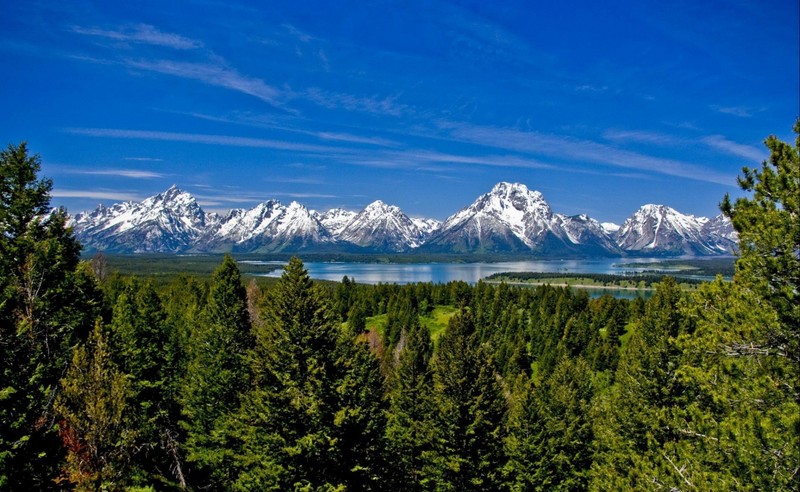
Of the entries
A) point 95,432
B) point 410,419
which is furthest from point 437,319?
point 95,432

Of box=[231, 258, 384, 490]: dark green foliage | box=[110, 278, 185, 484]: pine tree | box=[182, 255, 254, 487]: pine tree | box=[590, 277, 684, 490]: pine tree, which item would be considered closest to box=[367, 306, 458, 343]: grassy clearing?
box=[110, 278, 185, 484]: pine tree

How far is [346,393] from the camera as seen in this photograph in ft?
59.0

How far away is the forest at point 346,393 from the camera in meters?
11.1

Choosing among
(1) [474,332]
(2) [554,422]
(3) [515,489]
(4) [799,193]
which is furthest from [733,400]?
(2) [554,422]

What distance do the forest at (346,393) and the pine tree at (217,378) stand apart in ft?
0.37

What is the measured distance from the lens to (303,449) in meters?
17.3

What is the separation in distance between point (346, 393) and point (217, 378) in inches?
436

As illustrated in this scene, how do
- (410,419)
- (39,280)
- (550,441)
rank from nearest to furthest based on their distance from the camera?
(39,280), (550,441), (410,419)

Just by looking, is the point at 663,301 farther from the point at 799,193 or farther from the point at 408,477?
the point at 408,477

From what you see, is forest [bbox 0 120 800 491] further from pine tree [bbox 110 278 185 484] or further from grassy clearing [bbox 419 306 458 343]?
grassy clearing [bbox 419 306 458 343]

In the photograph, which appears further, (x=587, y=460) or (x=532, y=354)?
(x=532, y=354)

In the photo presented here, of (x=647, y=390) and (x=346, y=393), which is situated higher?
(x=346, y=393)

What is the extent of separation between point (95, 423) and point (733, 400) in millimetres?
20978

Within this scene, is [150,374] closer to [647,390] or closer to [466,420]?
[466,420]
